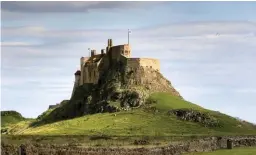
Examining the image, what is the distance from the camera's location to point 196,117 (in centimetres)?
13050

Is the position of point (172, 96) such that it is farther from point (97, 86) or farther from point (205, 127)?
point (205, 127)

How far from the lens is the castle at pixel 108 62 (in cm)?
16025

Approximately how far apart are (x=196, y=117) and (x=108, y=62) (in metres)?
42.3

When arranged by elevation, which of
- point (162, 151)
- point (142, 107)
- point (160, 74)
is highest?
point (160, 74)

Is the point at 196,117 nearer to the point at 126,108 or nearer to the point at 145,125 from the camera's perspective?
the point at 145,125

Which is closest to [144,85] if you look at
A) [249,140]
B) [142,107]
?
[142,107]

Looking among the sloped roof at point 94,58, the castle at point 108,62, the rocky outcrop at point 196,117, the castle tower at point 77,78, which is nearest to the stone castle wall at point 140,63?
the castle at point 108,62

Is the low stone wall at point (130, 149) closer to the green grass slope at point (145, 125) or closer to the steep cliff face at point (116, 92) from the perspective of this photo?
the green grass slope at point (145, 125)

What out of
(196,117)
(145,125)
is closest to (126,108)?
(196,117)

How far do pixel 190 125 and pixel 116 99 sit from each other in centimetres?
3182

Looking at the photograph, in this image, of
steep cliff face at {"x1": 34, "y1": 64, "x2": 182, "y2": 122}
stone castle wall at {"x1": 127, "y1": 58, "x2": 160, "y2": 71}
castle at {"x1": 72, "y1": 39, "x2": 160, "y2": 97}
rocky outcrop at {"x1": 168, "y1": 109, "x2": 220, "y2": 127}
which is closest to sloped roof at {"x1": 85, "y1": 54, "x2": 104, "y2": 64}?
castle at {"x1": 72, "y1": 39, "x2": 160, "y2": 97}

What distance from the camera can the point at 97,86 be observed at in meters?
164

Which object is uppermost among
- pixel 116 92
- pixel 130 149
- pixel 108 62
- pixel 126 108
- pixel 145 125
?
pixel 108 62

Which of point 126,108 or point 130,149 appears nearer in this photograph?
point 130,149
